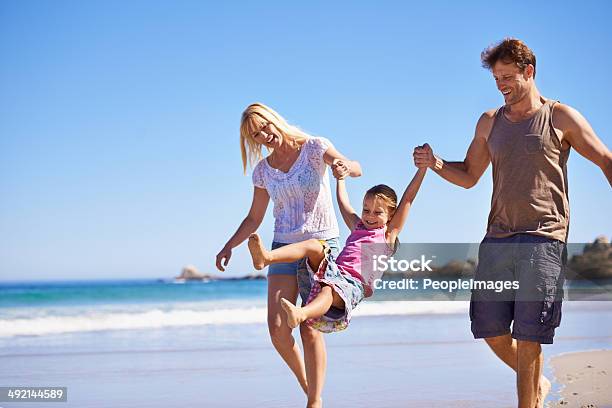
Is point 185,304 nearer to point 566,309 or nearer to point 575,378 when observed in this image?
point 566,309

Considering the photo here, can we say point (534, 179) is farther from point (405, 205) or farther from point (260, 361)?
point (260, 361)

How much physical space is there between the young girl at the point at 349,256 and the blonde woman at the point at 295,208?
16 centimetres

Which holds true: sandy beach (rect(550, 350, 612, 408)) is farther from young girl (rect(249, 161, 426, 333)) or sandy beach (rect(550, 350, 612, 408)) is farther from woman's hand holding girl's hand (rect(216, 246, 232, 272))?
woman's hand holding girl's hand (rect(216, 246, 232, 272))

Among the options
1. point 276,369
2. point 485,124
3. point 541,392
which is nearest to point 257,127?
point 485,124

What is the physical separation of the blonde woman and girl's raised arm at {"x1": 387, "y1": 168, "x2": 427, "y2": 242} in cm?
31

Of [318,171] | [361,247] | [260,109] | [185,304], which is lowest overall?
[185,304]

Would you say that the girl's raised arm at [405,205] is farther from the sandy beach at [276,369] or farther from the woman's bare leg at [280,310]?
the sandy beach at [276,369]

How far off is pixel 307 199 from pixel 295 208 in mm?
90

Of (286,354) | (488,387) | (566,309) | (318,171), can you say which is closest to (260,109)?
(318,171)

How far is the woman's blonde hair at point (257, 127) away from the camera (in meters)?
4.27

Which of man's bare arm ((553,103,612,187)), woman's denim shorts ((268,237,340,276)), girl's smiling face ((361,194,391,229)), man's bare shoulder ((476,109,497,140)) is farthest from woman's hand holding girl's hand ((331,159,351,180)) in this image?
man's bare arm ((553,103,612,187))

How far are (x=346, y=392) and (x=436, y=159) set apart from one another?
91.2 inches

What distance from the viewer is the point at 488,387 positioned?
5.73 metres

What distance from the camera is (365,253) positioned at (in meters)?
4.08
